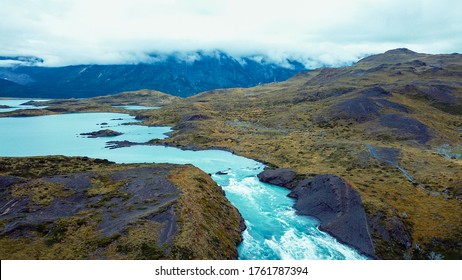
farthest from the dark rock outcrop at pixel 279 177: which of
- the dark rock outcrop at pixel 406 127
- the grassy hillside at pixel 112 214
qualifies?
the dark rock outcrop at pixel 406 127

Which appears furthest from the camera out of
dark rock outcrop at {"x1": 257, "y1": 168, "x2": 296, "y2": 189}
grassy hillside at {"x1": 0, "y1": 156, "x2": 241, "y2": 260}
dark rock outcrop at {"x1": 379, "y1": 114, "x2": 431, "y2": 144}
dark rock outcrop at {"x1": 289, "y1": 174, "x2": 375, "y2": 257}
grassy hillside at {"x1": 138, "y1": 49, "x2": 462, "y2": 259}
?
dark rock outcrop at {"x1": 379, "y1": 114, "x2": 431, "y2": 144}

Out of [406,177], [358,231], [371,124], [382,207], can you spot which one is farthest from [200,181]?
[371,124]

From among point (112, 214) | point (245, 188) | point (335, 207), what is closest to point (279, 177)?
point (245, 188)

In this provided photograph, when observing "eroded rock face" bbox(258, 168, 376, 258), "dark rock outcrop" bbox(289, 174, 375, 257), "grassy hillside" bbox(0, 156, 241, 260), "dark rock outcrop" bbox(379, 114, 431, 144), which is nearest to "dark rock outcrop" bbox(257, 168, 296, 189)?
"eroded rock face" bbox(258, 168, 376, 258)

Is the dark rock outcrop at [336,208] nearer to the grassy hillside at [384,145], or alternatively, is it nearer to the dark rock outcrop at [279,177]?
the grassy hillside at [384,145]

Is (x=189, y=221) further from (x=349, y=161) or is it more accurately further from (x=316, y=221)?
(x=349, y=161)

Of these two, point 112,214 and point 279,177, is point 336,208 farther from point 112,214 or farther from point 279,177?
point 112,214

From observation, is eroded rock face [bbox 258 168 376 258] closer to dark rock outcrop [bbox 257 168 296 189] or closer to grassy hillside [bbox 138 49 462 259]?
dark rock outcrop [bbox 257 168 296 189]
